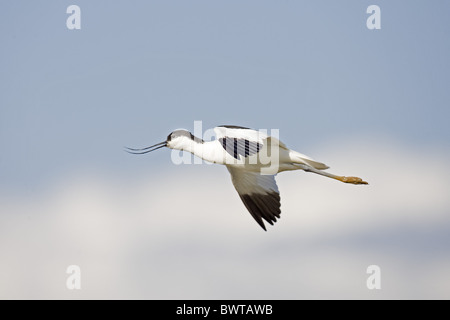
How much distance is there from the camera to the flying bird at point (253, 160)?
1518cm

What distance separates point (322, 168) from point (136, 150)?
3820mm

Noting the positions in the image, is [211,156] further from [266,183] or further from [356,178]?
[356,178]

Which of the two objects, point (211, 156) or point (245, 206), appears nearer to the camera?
point (211, 156)

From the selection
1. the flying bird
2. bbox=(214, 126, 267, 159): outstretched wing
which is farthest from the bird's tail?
bbox=(214, 126, 267, 159): outstretched wing

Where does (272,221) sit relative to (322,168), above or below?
below

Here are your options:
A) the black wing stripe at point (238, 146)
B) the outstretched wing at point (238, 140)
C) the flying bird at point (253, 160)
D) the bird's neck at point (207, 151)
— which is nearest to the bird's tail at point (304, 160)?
the flying bird at point (253, 160)

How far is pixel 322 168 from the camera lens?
53.8ft

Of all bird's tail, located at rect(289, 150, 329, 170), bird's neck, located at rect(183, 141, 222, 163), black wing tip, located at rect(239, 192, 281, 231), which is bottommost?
black wing tip, located at rect(239, 192, 281, 231)

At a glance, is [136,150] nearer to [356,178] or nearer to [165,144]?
[165,144]

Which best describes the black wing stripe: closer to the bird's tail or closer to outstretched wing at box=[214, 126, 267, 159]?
outstretched wing at box=[214, 126, 267, 159]

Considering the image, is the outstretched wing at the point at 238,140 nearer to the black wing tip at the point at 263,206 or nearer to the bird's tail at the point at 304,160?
the bird's tail at the point at 304,160

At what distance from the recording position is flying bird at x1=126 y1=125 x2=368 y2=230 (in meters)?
15.2

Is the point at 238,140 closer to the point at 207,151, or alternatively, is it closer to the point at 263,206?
A: the point at 207,151

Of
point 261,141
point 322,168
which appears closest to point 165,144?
point 261,141
